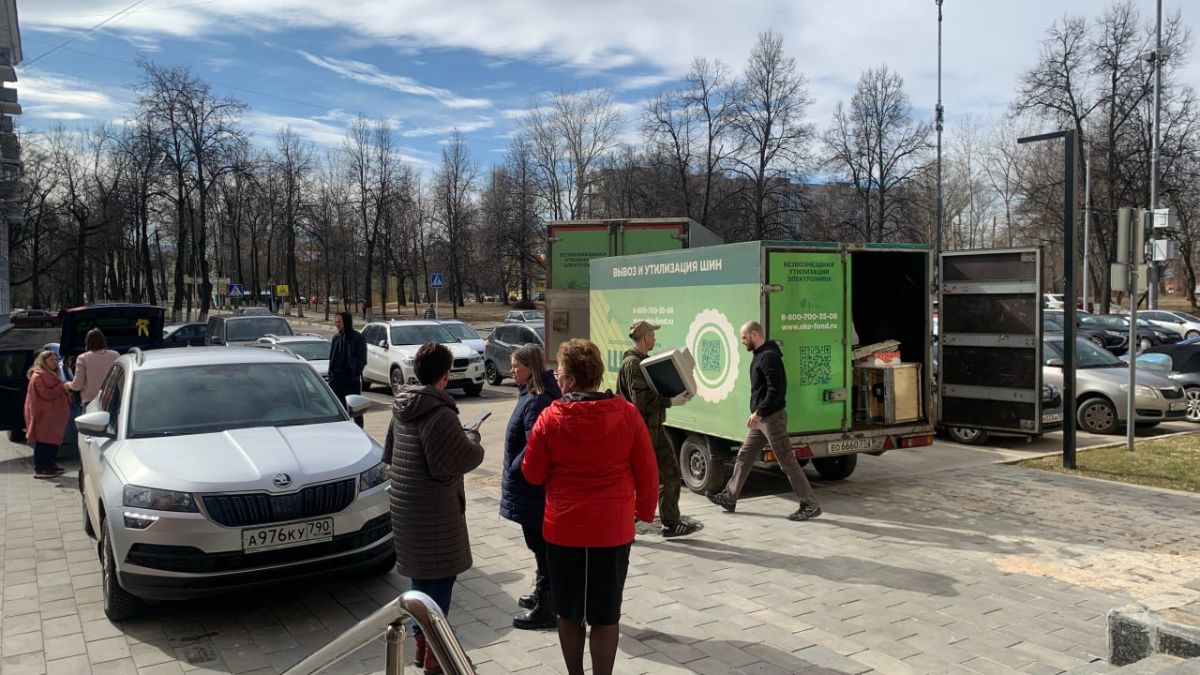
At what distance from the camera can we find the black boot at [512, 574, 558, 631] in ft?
16.7

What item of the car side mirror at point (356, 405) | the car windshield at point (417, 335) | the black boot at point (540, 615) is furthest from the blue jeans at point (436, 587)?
the car windshield at point (417, 335)

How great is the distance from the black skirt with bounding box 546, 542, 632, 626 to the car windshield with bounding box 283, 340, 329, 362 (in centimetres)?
1419

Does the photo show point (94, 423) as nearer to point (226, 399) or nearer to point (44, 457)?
point (226, 399)

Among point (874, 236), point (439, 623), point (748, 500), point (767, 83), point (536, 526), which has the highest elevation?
point (767, 83)

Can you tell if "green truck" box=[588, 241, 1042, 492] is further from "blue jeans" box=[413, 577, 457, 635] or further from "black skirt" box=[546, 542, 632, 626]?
"black skirt" box=[546, 542, 632, 626]

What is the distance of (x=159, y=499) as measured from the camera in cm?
488

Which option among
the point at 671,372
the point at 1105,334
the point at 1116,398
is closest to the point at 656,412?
the point at 671,372

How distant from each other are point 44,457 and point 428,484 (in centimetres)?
836

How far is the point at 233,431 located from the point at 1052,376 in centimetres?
1260

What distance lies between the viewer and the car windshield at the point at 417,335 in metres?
19.5

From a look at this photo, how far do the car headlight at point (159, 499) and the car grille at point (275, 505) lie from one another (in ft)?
0.32

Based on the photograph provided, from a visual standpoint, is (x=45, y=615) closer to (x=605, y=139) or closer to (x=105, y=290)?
(x=605, y=139)

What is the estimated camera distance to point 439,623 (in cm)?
246

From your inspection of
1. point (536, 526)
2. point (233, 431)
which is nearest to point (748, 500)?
point (536, 526)
